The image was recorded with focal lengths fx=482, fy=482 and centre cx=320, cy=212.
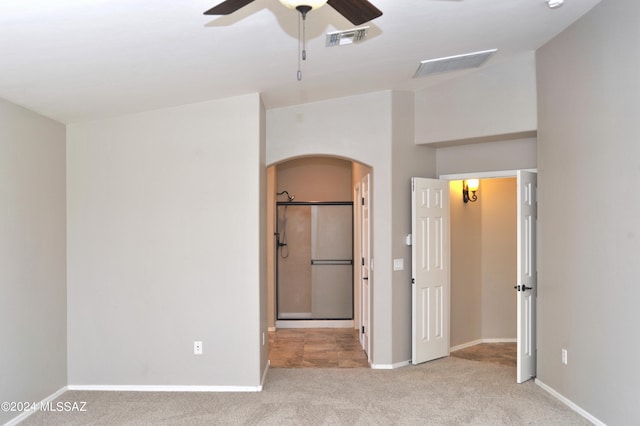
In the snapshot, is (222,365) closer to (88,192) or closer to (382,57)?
(88,192)

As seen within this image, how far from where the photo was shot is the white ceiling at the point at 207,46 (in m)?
2.56

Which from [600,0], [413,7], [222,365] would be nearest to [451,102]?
[600,0]

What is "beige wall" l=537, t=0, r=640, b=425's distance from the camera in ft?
10.5

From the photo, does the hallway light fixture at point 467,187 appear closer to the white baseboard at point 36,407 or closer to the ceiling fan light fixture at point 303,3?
the ceiling fan light fixture at point 303,3

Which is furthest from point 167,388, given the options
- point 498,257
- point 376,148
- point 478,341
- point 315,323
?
point 498,257

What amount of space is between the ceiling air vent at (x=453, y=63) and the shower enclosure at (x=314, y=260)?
3218 mm

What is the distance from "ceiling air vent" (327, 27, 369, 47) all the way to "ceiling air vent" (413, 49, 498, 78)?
1.11 metres

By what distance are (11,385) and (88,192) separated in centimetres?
169

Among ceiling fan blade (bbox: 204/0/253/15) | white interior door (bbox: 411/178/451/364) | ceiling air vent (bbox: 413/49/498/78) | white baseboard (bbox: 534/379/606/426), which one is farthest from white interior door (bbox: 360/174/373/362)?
ceiling fan blade (bbox: 204/0/253/15)

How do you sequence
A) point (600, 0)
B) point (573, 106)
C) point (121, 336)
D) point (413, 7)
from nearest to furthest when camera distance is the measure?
point (413, 7), point (600, 0), point (573, 106), point (121, 336)

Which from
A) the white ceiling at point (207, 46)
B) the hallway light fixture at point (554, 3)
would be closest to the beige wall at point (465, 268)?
the white ceiling at point (207, 46)

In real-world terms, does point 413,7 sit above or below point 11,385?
above

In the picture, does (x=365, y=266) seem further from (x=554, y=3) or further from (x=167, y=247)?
(x=554, y=3)

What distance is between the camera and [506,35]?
12.8 ft
